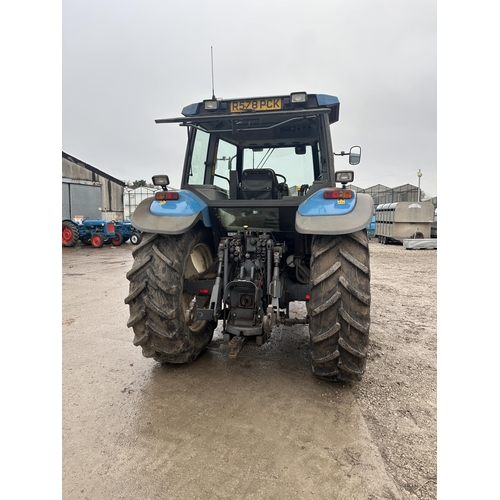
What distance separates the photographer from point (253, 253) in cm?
301

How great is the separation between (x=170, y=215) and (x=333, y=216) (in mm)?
1306

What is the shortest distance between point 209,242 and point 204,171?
79 centimetres

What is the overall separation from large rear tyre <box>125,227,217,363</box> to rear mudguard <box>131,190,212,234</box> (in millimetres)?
134

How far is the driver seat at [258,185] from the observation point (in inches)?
138

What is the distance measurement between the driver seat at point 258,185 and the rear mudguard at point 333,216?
0.95 m

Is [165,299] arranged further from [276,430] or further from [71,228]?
[71,228]

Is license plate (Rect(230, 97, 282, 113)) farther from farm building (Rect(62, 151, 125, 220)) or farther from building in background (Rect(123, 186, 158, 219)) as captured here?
building in background (Rect(123, 186, 158, 219))

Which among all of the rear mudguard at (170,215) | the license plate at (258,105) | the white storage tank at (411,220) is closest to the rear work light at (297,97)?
the license plate at (258,105)

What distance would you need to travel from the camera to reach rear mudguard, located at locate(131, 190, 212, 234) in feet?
8.80

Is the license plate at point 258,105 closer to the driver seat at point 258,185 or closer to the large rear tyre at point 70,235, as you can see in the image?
the driver seat at point 258,185

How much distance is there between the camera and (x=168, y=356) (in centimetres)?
283

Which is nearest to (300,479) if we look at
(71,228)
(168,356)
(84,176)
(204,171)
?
(168,356)

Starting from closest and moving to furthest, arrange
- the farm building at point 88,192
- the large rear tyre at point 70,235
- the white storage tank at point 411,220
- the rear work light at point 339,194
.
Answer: the rear work light at point 339,194
the large rear tyre at point 70,235
the white storage tank at point 411,220
the farm building at point 88,192

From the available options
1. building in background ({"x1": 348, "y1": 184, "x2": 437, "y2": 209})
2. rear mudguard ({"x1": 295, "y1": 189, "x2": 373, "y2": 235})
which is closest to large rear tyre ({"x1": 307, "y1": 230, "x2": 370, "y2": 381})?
rear mudguard ({"x1": 295, "y1": 189, "x2": 373, "y2": 235})
